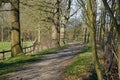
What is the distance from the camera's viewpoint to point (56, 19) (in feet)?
129

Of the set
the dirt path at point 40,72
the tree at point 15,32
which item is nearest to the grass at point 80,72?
the dirt path at point 40,72

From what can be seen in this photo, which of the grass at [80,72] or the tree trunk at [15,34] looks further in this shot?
the tree trunk at [15,34]

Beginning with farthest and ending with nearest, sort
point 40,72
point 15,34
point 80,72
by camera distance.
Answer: point 15,34 → point 40,72 → point 80,72

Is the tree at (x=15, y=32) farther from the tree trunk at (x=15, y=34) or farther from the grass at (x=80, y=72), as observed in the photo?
the grass at (x=80, y=72)

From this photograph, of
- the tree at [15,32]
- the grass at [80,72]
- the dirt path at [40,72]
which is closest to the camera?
the dirt path at [40,72]

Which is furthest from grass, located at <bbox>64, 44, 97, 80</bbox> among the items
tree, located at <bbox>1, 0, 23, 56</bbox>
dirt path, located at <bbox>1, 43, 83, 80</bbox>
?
tree, located at <bbox>1, 0, 23, 56</bbox>

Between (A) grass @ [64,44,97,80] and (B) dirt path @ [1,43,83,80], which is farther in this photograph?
(A) grass @ [64,44,97,80]

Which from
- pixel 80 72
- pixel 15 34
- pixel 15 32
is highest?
pixel 15 32

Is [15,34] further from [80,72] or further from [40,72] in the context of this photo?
[80,72]

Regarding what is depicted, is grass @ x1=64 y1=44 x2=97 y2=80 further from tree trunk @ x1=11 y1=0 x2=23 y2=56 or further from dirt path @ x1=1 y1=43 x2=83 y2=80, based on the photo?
tree trunk @ x1=11 y1=0 x2=23 y2=56

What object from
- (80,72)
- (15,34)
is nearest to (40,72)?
(80,72)

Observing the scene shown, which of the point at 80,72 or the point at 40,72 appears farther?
the point at 40,72

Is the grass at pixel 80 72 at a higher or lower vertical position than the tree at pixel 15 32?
lower

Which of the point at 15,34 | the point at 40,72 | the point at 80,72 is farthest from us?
the point at 15,34
